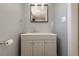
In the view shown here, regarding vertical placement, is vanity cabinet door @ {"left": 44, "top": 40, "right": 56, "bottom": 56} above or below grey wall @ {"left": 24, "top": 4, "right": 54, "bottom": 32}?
below

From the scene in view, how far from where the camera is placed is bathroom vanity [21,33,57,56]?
4.97 feet

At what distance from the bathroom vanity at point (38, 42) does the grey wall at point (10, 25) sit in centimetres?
10

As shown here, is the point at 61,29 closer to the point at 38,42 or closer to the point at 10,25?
the point at 38,42

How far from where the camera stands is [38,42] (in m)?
1.53

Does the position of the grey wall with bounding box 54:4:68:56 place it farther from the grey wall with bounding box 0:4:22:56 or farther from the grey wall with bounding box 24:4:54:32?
the grey wall with bounding box 0:4:22:56

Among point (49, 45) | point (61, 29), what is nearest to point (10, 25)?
point (49, 45)

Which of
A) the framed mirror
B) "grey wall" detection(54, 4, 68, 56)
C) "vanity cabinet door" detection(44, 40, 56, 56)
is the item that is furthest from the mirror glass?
"vanity cabinet door" detection(44, 40, 56, 56)

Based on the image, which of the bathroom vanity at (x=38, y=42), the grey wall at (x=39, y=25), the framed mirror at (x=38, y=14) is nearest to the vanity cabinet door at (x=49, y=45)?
the bathroom vanity at (x=38, y=42)

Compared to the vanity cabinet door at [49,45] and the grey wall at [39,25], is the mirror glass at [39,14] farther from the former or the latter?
the vanity cabinet door at [49,45]

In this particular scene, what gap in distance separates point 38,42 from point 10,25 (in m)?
0.43

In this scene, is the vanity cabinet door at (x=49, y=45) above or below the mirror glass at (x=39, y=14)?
below

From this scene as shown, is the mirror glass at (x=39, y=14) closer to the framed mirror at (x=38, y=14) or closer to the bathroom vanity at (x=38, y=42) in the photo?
the framed mirror at (x=38, y=14)

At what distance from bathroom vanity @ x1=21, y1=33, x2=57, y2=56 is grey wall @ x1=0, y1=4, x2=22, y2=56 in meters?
0.10

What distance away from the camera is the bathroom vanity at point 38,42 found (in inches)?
59.6
